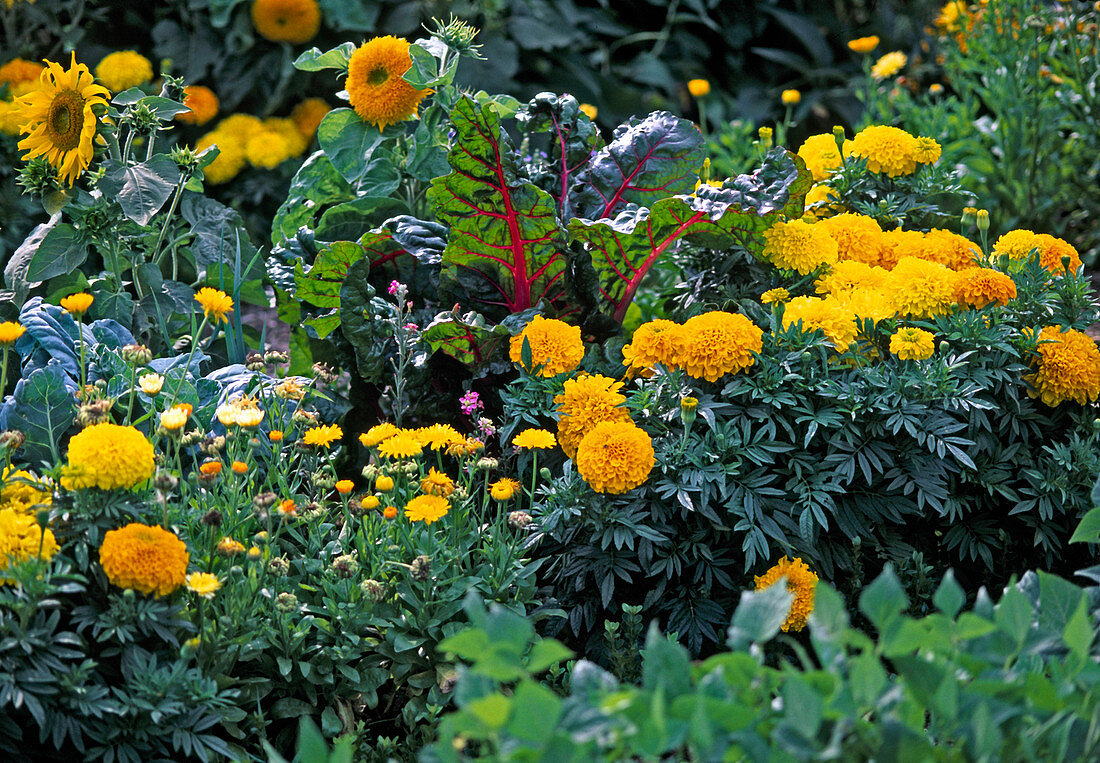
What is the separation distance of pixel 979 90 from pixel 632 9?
2.23 metres

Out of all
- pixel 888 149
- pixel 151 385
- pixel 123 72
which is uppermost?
pixel 888 149

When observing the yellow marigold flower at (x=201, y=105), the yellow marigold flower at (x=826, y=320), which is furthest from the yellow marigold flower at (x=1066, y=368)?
the yellow marigold flower at (x=201, y=105)

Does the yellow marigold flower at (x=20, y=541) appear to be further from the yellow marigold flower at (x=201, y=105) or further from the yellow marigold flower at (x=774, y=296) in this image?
the yellow marigold flower at (x=201, y=105)

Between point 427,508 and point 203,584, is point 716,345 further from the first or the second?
point 203,584

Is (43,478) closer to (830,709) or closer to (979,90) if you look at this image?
(830,709)

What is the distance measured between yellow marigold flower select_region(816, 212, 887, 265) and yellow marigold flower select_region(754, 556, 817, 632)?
2.73 ft

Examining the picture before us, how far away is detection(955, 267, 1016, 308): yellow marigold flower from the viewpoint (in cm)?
211

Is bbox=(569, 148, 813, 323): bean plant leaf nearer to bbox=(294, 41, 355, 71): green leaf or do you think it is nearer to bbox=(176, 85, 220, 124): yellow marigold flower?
bbox=(294, 41, 355, 71): green leaf

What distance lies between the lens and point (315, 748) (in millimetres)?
914

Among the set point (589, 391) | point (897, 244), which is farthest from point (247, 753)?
point (897, 244)

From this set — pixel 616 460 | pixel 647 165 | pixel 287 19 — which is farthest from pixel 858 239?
pixel 287 19

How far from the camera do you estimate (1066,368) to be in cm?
201

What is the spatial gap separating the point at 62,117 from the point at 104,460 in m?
1.13

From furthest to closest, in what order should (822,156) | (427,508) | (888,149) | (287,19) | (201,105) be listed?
(287,19), (201,105), (822,156), (888,149), (427,508)
